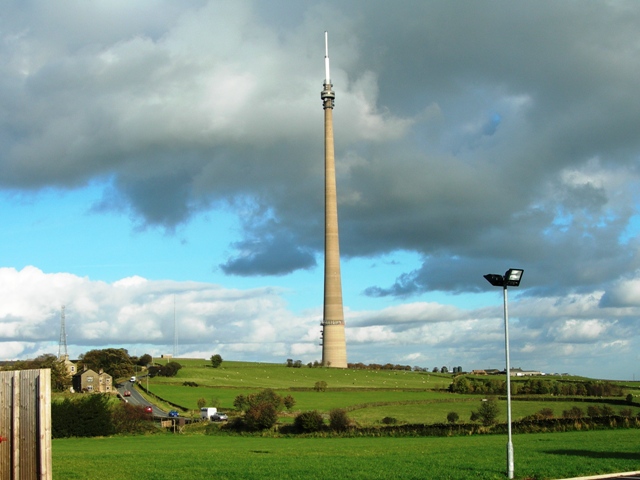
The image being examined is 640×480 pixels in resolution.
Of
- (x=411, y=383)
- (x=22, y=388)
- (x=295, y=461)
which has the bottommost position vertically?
(x=411, y=383)

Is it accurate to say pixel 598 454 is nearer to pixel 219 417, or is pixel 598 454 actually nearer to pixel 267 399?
pixel 267 399

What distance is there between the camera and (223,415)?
8406 centimetres

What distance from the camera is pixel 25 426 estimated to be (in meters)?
14.2

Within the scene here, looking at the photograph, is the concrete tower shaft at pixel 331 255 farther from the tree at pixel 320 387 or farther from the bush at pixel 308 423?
the bush at pixel 308 423

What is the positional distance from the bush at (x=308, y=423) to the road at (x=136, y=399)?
3367 centimetres

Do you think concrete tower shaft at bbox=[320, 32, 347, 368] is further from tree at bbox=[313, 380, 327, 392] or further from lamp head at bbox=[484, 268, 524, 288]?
lamp head at bbox=[484, 268, 524, 288]

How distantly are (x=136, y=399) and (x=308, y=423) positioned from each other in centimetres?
5886

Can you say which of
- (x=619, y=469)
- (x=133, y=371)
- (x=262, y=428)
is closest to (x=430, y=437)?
(x=262, y=428)

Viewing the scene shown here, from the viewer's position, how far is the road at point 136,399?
309 ft

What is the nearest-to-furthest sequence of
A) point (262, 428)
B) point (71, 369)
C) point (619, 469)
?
point (619, 469) < point (262, 428) < point (71, 369)

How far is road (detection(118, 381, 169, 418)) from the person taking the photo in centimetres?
9406

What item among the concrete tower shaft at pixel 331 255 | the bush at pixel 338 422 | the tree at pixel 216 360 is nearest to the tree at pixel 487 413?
the bush at pixel 338 422

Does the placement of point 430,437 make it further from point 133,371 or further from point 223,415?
point 133,371

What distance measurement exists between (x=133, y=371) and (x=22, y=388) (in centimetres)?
14600
